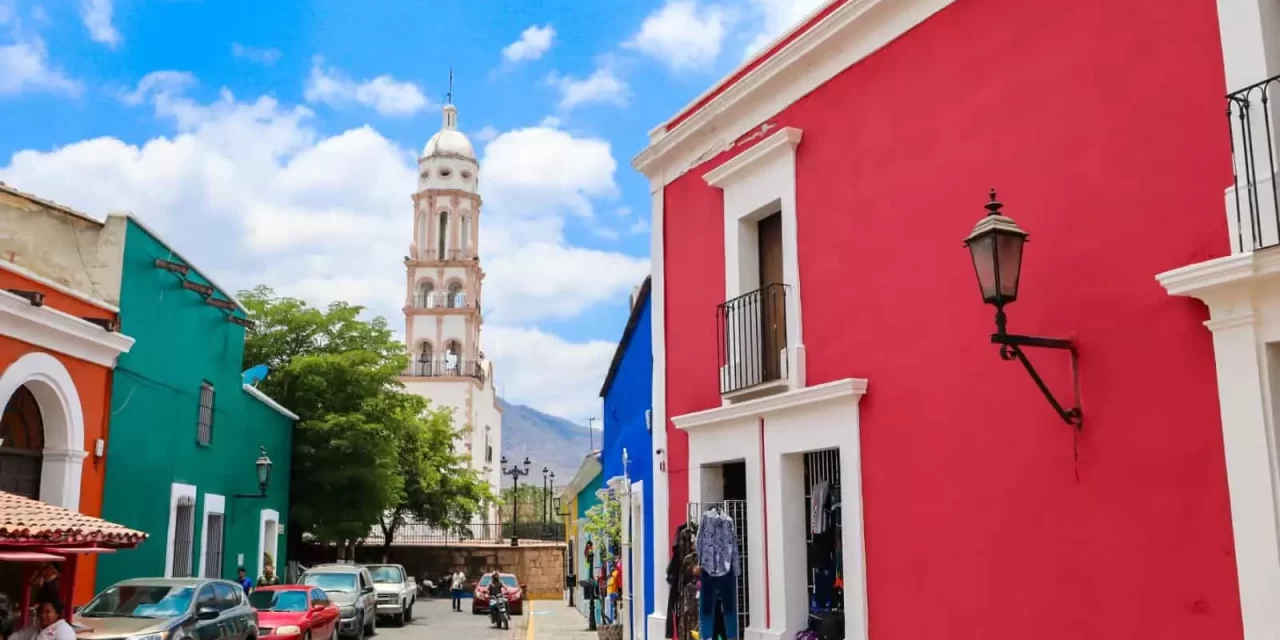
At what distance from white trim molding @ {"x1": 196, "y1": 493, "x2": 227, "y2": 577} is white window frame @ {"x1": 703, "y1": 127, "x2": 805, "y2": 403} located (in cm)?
1263

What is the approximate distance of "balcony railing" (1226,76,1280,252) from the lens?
17.9ft

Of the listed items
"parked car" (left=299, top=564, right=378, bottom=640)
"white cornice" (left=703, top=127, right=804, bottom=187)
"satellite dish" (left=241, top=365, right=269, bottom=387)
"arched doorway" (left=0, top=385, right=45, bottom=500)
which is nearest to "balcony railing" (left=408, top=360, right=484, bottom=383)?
"satellite dish" (left=241, top=365, right=269, bottom=387)

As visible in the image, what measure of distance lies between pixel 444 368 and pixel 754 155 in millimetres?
48718

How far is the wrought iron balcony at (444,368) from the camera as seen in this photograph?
5681 cm

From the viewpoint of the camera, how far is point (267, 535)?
2330cm

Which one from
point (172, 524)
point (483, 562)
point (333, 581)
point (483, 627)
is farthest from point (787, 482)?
point (483, 562)

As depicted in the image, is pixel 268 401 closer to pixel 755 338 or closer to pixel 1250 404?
pixel 755 338

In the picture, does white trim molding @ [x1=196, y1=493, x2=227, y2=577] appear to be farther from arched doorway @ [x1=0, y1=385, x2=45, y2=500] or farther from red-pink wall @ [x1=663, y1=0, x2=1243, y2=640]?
red-pink wall @ [x1=663, y1=0, x2=1243, y2=640]

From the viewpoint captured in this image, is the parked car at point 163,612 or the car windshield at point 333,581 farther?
the car windshield at point 333,581

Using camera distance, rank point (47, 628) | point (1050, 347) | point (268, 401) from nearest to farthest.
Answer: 1. point (1050, 347)
2. point (47, 628)
3. point (268, 401)

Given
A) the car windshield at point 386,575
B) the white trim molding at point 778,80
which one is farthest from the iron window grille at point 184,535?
the white trim molding at point 778,80

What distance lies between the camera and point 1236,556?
5.43 meters

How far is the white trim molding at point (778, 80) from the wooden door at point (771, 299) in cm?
99

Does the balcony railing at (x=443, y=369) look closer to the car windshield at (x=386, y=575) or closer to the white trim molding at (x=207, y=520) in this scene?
the car windshield at (x=386, y=575)
